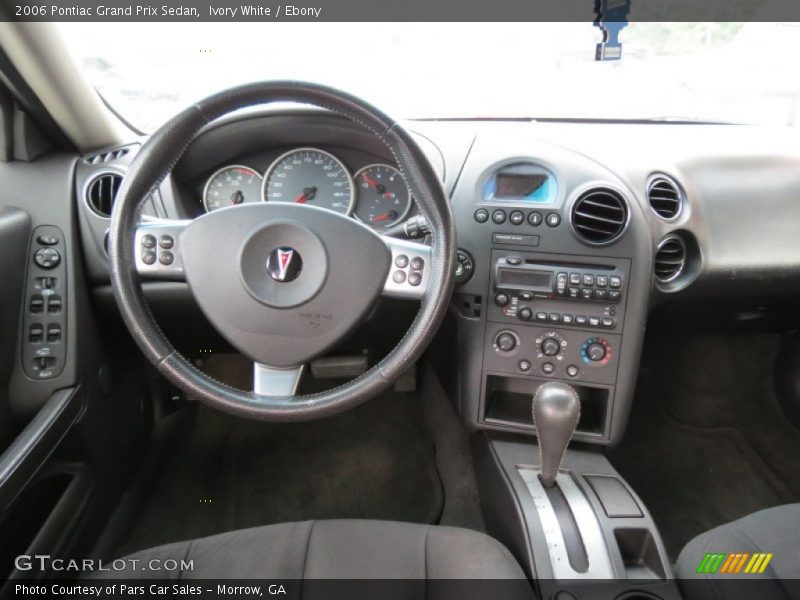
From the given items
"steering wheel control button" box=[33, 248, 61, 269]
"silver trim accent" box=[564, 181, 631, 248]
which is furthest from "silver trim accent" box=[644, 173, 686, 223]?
"steering wheel control button" box=[33, 248, 61, 269]

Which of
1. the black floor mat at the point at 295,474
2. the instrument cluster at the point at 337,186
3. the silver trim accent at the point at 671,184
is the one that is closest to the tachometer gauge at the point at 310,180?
the instrument cluster at the point at 337,186

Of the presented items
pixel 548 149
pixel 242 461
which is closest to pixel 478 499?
pixel 242 461

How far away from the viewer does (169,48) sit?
142cm

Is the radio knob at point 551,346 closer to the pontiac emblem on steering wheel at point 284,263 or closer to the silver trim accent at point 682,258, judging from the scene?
the silver trim accent at point 682,258

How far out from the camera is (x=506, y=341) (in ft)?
4.63

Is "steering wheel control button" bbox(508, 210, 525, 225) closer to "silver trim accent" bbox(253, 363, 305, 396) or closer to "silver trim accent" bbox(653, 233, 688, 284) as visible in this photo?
"silver trim accent" bbox(653, 233, 688, 284)

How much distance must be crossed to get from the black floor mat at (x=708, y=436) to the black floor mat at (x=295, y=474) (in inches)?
29.1

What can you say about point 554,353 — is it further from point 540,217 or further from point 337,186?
point 337,186

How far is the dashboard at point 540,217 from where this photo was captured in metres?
1.35

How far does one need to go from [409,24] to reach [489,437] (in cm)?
110

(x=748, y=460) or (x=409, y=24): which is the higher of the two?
(x=409, y=24)

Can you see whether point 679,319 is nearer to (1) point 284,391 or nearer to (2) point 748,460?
(2) point 748,460

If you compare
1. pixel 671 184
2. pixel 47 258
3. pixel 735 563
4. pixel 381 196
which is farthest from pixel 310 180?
pixel 735 563

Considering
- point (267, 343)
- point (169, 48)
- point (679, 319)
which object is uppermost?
point (169, 48)
